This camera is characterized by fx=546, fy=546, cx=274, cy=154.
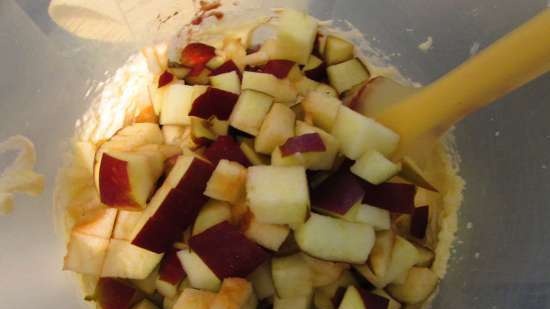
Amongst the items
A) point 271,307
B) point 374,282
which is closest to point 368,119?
point 374,282

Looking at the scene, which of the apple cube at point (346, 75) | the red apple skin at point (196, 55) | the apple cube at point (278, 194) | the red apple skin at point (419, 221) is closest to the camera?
the apple cube at point (278, 194)

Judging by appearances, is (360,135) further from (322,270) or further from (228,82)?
(228,82)

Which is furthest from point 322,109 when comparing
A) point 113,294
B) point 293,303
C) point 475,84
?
point 113,294

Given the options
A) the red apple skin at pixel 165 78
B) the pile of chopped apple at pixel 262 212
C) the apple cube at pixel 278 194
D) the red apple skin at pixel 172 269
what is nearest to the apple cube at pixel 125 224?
the pile of chopped apple at pixel 262 212

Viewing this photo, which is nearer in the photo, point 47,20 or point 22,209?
point 22,209

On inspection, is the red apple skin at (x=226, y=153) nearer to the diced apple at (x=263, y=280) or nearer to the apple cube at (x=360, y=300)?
the diced apple at (x=263, y=280)

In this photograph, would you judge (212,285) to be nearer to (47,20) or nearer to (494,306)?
(494,306)
